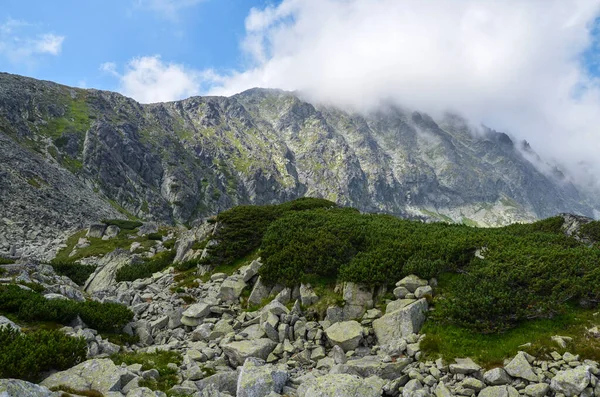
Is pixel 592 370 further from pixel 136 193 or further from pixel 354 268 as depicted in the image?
pixel 136 193

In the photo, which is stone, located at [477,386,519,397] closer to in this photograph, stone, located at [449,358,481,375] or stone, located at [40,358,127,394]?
stone, located at [449,358,481,375]

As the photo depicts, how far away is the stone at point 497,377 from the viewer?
468 inches

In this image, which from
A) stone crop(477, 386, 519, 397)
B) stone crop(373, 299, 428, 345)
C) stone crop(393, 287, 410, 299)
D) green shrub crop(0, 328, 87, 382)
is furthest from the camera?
stone crop(393, 287, 410, 299)

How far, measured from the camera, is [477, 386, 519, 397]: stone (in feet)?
37.1

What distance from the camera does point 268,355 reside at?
1587 centimetres

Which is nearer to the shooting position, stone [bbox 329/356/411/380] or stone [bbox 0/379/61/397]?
stone [bbox 0/379/61/397]

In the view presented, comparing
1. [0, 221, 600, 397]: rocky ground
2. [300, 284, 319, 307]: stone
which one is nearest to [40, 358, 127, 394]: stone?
[0, 221, 600, 397]: rocky ground

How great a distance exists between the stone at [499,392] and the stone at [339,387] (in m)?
3.46

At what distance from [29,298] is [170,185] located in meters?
172

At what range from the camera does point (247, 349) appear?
51.0ft

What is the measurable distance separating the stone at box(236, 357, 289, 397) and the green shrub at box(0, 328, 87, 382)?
6262 millimetres

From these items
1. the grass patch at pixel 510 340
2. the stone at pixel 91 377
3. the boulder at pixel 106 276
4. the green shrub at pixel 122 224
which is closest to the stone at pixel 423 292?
the grass patch at pixel 510 340

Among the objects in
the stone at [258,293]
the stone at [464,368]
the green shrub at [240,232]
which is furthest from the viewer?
the green shrub at [240,232]

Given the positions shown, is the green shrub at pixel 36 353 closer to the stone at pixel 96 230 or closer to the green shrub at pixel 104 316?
the green shrub at pixel 104 316
